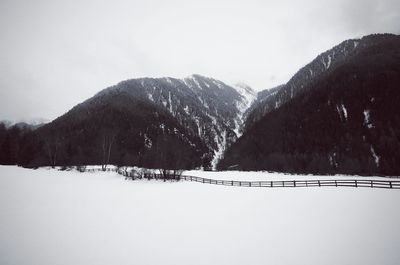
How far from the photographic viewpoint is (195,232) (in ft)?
44.4

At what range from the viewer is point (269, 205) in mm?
20312

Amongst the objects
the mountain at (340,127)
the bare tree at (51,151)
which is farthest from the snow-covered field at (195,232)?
the mountain at (340,127)

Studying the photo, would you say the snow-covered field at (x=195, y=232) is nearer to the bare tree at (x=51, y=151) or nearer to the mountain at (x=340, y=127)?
the bare tree at (x=51, y=151)

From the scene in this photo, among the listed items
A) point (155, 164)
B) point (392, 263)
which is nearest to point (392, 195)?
point (392, 263)

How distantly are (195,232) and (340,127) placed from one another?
411ft

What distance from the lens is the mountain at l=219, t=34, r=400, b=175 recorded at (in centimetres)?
9219

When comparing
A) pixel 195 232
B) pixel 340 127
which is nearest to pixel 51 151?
pixel 195 232

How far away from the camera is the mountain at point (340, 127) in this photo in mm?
92188

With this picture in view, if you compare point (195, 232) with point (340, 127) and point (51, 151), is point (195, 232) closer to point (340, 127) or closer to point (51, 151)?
point (51, 151)

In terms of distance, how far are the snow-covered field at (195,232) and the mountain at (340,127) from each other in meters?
76.9

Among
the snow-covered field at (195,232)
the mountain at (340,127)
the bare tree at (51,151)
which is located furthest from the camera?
the mountain at (340,127)

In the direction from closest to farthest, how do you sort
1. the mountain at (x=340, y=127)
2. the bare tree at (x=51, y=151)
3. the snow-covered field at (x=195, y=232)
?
the snow-covered field at (x=195, y=232)
the bare tree at (x=51, y=151)
the mountain at (x=340, y=127)

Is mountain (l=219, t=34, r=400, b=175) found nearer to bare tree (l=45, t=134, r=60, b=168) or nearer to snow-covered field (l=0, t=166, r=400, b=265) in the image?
snow-covered field (l=0, t=166, r=400, b=265)

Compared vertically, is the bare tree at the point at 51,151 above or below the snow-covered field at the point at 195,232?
above
